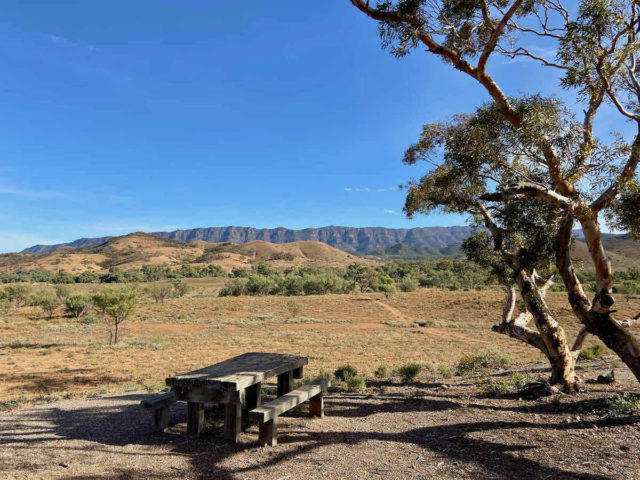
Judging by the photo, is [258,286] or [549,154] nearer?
[549,154]

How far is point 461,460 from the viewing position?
4.61 m

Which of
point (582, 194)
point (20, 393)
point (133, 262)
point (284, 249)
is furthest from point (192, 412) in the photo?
point (284, 249)

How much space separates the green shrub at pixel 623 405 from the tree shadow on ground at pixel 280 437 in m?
0.27

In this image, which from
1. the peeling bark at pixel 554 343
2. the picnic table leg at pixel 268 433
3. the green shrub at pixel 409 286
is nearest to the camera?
the picnic table leg at pixel 268 433

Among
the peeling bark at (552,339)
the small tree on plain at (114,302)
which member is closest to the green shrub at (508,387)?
the peeling bark at (552,339)

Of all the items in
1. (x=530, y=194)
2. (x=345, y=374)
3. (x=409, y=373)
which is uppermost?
(x=530, y=194)

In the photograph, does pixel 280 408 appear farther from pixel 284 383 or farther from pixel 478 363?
pixel 478 363

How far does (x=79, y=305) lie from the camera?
29.8 metres

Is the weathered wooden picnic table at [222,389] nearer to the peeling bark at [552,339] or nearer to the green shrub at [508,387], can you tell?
the green shrub at [508,387]

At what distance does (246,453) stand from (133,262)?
387ft

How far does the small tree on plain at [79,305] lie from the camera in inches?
1169

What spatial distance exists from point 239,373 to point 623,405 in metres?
5.79

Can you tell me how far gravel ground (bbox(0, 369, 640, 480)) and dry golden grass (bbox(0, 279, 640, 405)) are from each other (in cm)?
460

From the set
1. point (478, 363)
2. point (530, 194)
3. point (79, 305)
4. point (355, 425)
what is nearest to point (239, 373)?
point (355, 425)
